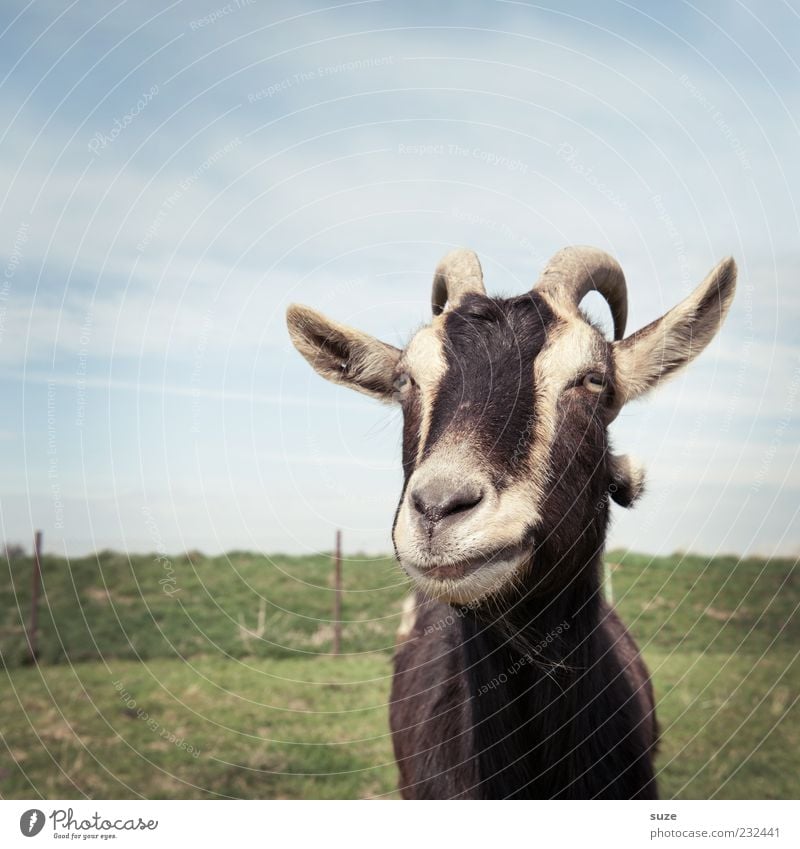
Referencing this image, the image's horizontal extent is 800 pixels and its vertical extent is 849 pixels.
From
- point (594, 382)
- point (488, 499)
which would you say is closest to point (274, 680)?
point (594, 382)

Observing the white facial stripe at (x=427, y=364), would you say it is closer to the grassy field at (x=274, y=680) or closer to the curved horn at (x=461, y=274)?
the curved horn at (x=461, y=274)

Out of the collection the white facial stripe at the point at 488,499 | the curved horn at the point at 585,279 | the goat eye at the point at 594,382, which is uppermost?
the curved horn at the point at 585,279

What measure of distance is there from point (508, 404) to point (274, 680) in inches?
384

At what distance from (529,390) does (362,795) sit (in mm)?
6308

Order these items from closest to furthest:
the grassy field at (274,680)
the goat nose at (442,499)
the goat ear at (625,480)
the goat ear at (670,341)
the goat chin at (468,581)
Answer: the goat nose at (442,499) < the goat chin at (468,581) < the goat ear at (670,341) < the goat ear at (625,480) < the grassy field at (274,680)

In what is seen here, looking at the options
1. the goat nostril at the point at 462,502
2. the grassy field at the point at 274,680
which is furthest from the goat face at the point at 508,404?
the grassy field at the point at 274,680

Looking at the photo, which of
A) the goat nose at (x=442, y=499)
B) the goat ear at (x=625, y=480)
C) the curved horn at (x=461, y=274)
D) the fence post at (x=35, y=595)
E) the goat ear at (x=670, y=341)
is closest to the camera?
the goat nose at (x=442, y=499)

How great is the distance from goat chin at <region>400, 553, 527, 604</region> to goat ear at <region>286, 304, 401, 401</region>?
67.0 inches

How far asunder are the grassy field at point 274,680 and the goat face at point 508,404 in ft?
9.25

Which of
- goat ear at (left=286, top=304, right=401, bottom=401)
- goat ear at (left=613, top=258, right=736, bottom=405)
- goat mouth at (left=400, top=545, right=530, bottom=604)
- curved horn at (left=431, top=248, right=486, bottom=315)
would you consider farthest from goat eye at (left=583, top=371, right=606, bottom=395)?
goat ear at (left=286, top=304, right=401, bottom=401)

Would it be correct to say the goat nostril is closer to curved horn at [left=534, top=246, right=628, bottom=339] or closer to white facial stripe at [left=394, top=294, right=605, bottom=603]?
white facial stripe at [left=394, top=294, right=605, bottom=603]

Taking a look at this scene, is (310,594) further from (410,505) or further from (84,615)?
(410,505)

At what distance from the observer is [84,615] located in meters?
13.5

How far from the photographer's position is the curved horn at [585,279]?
4848 mm
